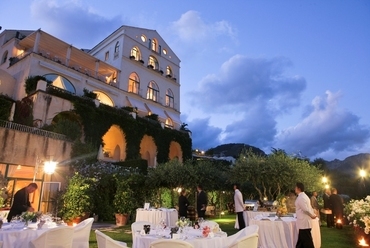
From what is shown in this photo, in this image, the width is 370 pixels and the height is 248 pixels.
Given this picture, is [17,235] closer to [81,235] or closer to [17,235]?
[17,235]

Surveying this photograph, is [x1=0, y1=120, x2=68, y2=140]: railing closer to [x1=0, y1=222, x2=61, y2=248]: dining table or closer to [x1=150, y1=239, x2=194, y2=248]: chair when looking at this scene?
[x1=0, y1=222, x2=61, y2=248]: dining table

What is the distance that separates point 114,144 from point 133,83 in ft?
24.2

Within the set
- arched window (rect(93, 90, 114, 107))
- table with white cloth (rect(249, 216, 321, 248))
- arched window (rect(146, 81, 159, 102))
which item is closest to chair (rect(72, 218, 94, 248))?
table with white cloth (rect(249, 216, 321, 248))

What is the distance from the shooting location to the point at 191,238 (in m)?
4.32

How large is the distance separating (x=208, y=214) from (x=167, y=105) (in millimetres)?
16977

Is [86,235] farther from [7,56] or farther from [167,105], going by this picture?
[167,105]

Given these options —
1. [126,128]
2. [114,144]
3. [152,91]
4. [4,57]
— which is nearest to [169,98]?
[152,91]

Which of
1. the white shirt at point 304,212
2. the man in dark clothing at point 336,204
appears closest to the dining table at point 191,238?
the white shirt at point 304,212

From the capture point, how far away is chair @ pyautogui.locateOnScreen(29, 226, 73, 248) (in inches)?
179

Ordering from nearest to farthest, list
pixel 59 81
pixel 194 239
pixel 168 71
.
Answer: pixel 194 239 → pixel 59 81 → pixel 168 71

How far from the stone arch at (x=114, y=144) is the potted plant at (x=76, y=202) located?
11.4m

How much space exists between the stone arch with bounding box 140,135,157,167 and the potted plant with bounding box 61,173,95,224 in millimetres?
14551

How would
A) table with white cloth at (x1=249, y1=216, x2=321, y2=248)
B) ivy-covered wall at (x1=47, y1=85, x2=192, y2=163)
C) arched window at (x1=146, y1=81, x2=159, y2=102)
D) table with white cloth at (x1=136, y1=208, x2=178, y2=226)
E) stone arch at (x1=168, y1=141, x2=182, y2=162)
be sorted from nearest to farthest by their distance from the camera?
1. table with white cloth at (x1=249, y1=216, x2=321, y2=248)
2. table with white cloth at (x1=136, y1=208, x2=178, y2=226)
3. ivy-covered wall at (x1=47, y1=85, x2=192, y2=163)
4. stone arch at (x1=168, y1=141, x2=182, y2=162)
5. arched window at (x1=146, y1=81, x2=159, y2=102)

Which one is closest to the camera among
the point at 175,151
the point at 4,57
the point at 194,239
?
the point at 194,239
